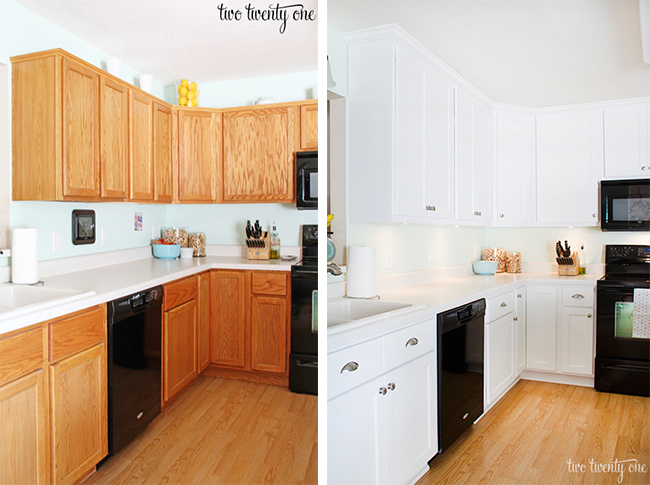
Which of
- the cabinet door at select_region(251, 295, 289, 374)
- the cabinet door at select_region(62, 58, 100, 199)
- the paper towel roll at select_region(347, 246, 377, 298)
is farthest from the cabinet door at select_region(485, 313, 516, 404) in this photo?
the cabinet door at select_region(62, 58, 100, 199)

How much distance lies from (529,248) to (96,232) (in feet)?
7.64

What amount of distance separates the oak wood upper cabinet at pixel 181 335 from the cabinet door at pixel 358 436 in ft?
1.22

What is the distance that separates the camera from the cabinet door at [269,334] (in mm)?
983

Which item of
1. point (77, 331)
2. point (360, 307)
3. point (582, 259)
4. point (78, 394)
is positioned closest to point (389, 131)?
point (360, 307)

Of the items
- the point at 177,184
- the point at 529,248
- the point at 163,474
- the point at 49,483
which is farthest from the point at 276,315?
the point at 529,248

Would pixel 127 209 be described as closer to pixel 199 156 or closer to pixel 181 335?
pixel 199 156

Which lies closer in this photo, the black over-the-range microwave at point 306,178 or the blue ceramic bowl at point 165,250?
the black over-the-range microwave at point 306,178

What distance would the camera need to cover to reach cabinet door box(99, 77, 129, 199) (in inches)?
44.8

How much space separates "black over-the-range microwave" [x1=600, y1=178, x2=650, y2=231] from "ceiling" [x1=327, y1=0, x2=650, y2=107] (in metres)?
0.30

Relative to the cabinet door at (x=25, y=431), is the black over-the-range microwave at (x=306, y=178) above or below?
above

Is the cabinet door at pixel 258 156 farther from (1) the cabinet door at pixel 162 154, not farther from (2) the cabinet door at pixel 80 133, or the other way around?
(2) the cabinet door at pixel 80 133

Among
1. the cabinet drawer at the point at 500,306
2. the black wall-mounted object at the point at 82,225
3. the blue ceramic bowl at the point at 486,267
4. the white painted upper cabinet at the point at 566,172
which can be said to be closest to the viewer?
the black wall-mounted object at the point at 82,225

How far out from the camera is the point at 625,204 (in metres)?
1.72

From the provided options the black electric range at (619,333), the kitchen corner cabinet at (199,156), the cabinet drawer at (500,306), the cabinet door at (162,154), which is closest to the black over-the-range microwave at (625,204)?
the black electric range at (619,333)
